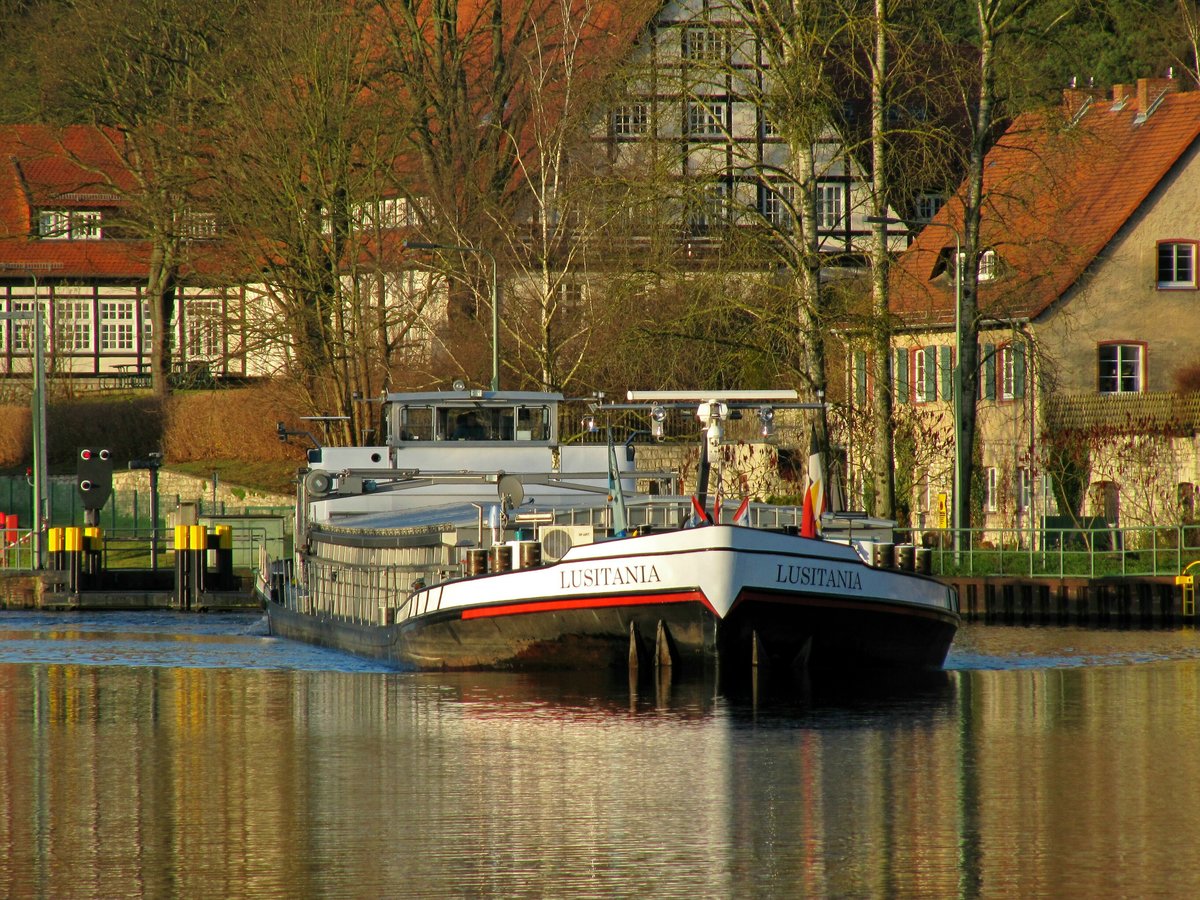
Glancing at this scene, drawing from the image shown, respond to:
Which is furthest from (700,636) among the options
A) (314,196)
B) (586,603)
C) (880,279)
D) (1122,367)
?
(1122,367)

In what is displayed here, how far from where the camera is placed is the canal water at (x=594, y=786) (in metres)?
12.5

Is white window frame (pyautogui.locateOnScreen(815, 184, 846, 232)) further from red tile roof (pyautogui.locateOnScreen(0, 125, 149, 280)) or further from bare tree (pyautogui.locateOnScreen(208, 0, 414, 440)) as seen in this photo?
red tile roof (pyautogui.locateOnScreen(0, 125, 149, 280))

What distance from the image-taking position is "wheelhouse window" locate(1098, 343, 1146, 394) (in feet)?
174

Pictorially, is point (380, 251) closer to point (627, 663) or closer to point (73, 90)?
point (73, 90)

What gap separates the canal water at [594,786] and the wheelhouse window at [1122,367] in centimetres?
2751

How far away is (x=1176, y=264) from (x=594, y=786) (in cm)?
4063

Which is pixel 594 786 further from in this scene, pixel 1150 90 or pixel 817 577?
pixel 1150 90

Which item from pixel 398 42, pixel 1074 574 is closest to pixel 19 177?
pixel 398 42

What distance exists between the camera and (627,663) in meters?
24.4

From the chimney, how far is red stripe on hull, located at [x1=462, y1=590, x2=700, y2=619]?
115 ft

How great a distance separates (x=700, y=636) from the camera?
2373 cm

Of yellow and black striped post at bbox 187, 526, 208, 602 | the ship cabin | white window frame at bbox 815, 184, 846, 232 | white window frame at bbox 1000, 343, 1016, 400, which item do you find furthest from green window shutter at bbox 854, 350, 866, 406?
yellow and black striped post at bbox 187, 526, 208, 602

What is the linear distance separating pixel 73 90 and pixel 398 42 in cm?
1175

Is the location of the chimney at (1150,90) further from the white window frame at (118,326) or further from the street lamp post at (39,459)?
the white window frame at (118,326)
